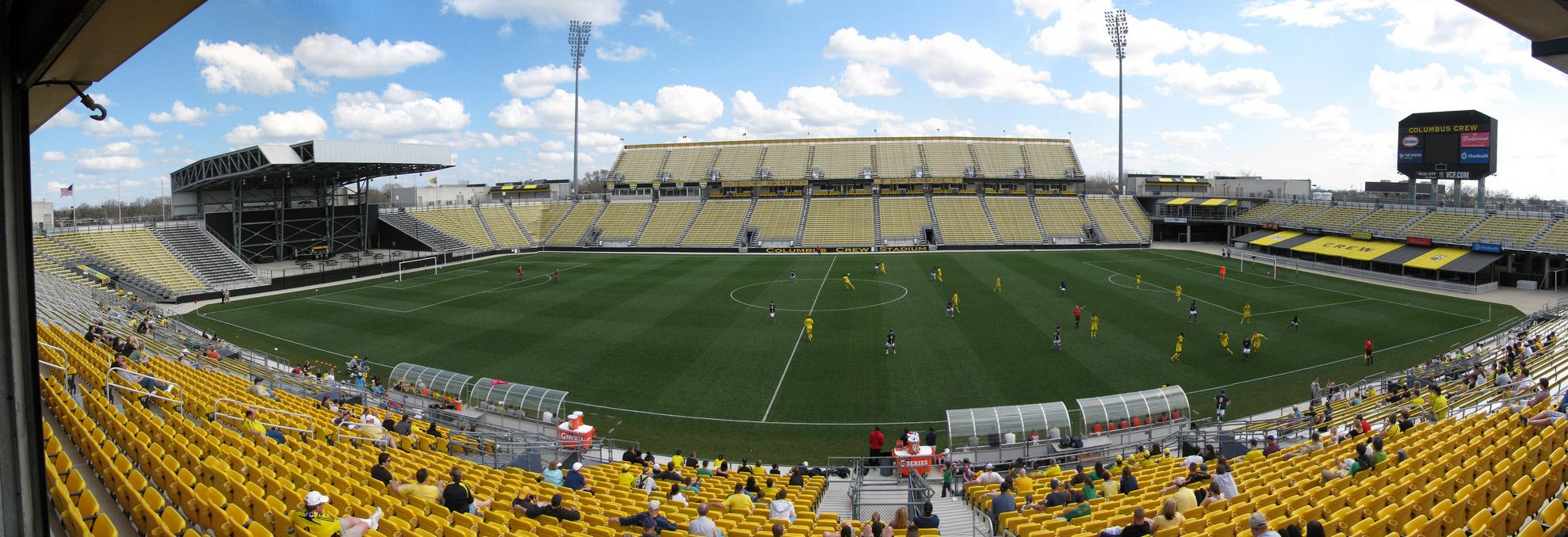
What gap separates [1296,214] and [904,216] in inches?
1309

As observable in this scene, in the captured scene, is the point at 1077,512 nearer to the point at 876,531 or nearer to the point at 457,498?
the point at 876,531

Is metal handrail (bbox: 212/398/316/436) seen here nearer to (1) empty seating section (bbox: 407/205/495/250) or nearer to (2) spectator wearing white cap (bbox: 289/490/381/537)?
(2) spectator wearing white cap (bbox: 289/490/381/537)

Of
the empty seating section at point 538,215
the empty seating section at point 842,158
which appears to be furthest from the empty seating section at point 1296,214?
the empty seating section at point 538,215

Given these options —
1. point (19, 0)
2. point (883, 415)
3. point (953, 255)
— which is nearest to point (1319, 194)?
point (953, 255)

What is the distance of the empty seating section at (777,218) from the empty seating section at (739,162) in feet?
19.1

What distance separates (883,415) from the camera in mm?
22641

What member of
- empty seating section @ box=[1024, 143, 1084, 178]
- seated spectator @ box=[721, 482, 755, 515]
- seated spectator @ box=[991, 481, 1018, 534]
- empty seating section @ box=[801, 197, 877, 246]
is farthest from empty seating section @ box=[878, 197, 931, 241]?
seated spectator @ box=[721, 482, 755, 515]

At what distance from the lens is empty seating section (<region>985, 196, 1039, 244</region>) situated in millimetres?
73562

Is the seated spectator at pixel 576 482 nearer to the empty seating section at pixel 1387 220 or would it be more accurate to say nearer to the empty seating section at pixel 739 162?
the empty seating section at pixel 1387 220

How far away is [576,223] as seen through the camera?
266 ft

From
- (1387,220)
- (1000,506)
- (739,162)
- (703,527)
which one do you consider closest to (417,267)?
(739,162)

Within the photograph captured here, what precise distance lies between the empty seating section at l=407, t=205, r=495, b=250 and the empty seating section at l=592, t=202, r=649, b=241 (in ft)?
36.4

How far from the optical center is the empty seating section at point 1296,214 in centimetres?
6322

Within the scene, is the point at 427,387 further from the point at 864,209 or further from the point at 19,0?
the point at 864,209
